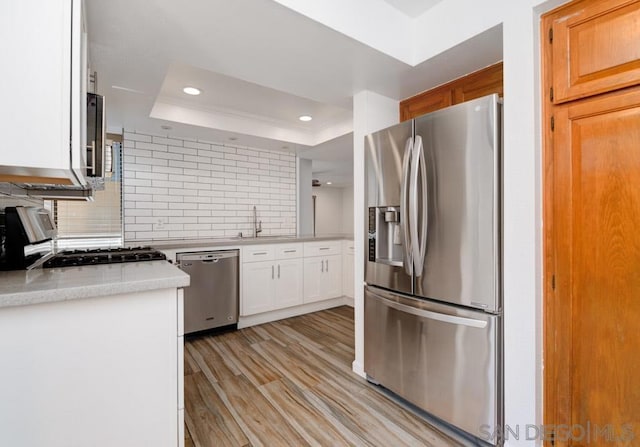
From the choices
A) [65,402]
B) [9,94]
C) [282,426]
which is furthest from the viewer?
[282,426]

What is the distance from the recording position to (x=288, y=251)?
3.60m

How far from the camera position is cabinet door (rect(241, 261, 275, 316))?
329 cm

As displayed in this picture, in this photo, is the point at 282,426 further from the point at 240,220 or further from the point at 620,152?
the point at 240,220

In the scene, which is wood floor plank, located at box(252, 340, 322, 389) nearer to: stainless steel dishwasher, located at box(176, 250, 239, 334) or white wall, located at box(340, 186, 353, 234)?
stainless steel dishwasher, located at box(176, 250, 239, 334)

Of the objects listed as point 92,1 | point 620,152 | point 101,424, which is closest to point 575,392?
point 620,152

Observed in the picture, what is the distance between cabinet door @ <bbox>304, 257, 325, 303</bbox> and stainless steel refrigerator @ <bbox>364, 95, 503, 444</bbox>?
176 cm

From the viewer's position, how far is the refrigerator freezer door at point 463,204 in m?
1.50

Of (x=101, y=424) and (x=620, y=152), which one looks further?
(x=620, y=152)

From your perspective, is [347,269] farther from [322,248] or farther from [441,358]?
[441,358]

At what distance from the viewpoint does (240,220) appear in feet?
13.4

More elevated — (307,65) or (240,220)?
(307,65)

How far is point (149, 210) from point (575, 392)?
12.6 ft

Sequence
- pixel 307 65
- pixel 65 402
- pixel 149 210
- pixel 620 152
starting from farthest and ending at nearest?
pixel 149 210 → pixel 307 65 → pixel 620 152 → pixel 65 402

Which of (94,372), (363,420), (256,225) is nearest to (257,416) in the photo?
(363,420)
